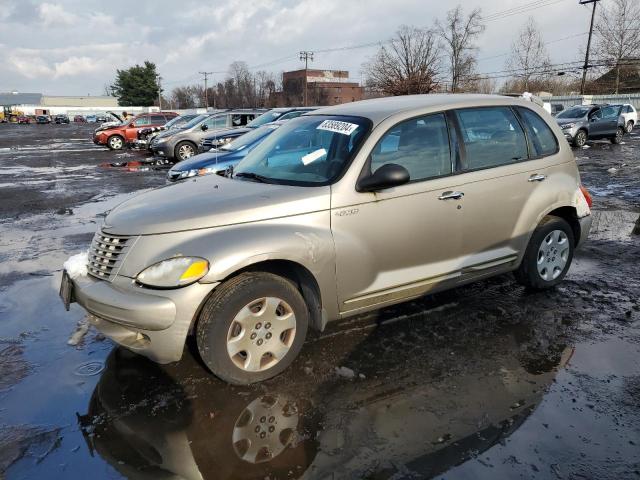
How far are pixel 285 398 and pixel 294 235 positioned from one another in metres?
1.06

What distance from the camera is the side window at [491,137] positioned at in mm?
4305

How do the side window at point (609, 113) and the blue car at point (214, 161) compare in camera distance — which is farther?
the side window at point (609, 113)

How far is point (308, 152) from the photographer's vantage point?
4129 millimetres

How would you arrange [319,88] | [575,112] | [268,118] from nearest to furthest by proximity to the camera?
[268,118]
[575,112]
[319,88]

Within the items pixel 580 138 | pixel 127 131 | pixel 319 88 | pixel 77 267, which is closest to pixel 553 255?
pixel 77 267

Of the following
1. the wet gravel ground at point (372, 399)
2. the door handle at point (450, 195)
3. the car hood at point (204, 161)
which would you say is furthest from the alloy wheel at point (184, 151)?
the door handle at point (450, 195)

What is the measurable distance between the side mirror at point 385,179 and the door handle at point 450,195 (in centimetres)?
48

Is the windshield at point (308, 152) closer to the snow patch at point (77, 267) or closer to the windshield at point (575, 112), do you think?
the snow patch at point (77, 267)

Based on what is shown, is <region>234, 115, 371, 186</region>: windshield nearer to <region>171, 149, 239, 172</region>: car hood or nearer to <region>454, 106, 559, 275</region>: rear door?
<region>454, 106, 559, 275</region>: rear door

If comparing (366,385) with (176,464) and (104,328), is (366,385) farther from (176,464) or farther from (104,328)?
(104,328)

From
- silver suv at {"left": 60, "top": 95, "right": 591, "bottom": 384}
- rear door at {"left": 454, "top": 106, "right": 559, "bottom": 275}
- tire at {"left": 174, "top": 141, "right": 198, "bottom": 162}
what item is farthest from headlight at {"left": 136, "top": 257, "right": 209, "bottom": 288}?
tire at {"left": 174, "top": 141, "right": 198, "bottom": 162}

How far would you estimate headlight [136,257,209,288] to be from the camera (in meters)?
3.12

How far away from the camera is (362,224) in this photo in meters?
3.66

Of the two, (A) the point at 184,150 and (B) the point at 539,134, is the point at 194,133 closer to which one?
(A) the point at 184,150
